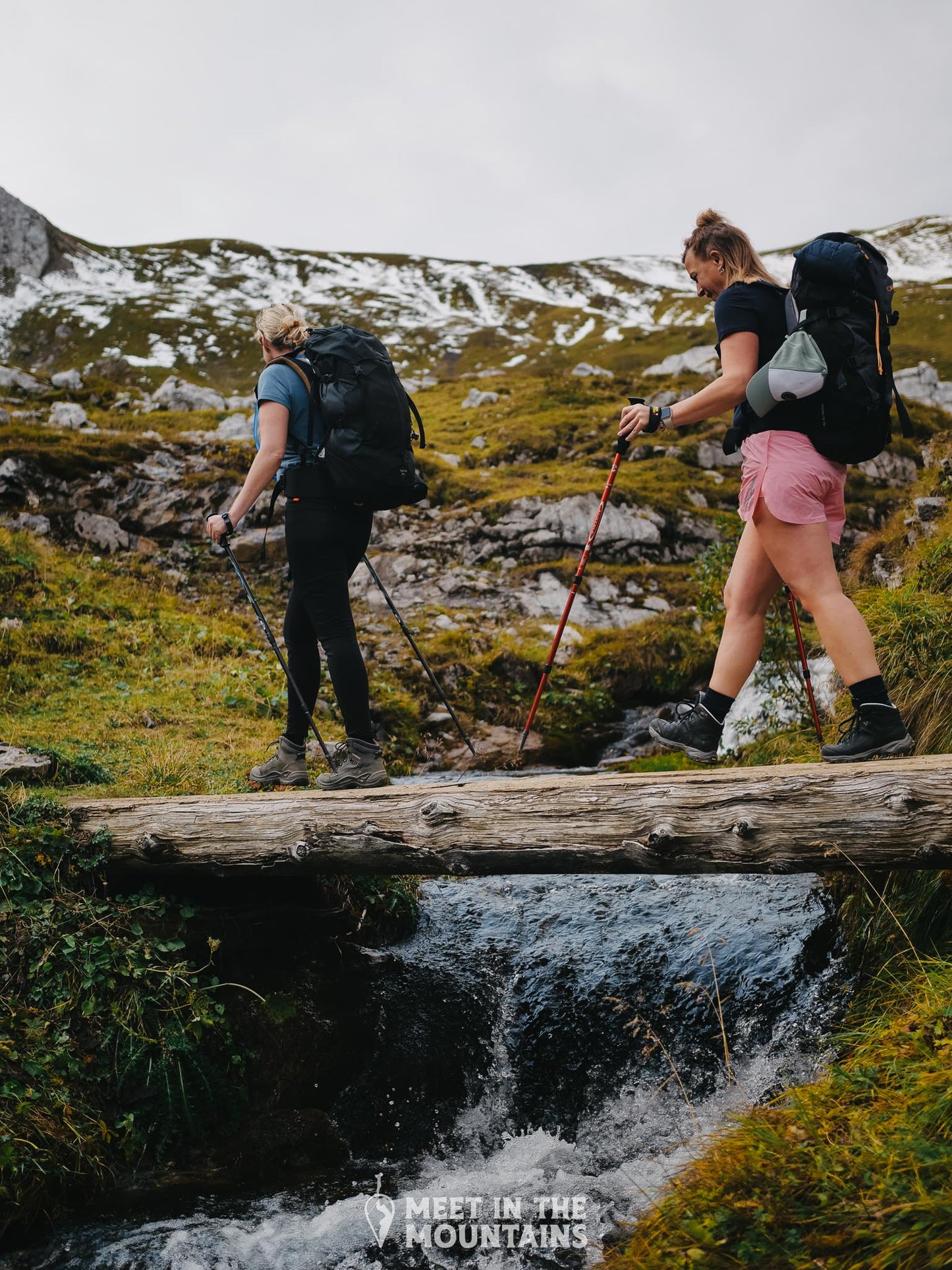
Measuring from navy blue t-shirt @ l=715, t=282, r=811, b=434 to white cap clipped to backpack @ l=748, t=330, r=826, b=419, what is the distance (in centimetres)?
24

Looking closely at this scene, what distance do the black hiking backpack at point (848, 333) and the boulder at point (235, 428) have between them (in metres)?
20.0

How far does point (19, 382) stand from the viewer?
2873cm

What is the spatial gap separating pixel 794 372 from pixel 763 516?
0.80 metres

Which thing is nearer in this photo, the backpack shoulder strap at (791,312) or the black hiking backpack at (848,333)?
the black hiking backpack at (848,333)

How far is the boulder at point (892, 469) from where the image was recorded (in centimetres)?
2347

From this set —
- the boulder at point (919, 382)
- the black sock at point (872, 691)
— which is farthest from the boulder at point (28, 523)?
the boulder at point (919, 382)

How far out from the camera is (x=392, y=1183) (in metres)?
4.79

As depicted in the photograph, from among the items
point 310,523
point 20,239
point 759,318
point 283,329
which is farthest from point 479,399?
point 20,239

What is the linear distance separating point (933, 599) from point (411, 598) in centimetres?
1303

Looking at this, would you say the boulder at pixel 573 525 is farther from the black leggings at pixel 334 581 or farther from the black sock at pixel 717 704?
the black sock at pixel 717 704

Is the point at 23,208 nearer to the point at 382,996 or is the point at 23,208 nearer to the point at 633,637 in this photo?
the point at 633,637

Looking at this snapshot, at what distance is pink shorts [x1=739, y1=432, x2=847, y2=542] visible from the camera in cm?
480

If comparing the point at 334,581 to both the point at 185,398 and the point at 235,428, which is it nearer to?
the point at 235,428

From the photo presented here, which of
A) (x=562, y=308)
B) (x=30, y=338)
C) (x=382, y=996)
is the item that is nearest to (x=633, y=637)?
(x=382, y=996)
